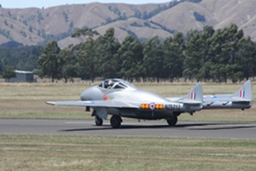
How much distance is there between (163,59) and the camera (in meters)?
152

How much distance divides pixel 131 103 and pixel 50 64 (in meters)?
118

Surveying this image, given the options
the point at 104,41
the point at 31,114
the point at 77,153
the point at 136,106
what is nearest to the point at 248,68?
the point at 104,41

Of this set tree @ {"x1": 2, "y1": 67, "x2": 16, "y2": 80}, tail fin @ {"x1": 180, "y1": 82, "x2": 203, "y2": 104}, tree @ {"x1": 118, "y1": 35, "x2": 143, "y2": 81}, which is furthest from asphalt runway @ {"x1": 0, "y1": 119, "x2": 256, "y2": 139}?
tree @ {"x1": 2, "y1": 67, "x2": 16, "y2": 80}

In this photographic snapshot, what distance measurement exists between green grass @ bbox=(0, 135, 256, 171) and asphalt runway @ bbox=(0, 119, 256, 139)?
8.71ft

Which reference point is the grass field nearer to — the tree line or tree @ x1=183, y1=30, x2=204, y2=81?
the tree line

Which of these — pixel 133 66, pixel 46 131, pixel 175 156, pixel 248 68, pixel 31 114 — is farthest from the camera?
pixel 133 66

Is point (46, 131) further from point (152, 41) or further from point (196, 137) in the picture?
point (152, 41)

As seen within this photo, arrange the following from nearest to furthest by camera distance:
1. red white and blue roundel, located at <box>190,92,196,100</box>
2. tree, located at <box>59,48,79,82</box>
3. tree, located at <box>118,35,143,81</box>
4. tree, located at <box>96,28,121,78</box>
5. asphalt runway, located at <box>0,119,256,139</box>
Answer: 1. asphalt runway, located at <box>0,119,256,139</box>
2. red white and blue roundel, located at <box>190,92,196,100</box>
3. tree, located at <box>118,35,143,81</box>
4. tree, located at <box>96,28,121,78</box>
5. tree, located at <box>59,48,79,82</box>

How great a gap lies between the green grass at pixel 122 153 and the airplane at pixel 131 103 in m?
5.61

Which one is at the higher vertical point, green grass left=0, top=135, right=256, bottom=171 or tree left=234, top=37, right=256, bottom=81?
tree left=234, top=37, right=256, bottom=81

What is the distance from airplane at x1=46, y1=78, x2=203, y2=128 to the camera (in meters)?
35.3

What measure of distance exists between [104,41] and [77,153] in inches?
5307

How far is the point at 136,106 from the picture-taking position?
1444 inches

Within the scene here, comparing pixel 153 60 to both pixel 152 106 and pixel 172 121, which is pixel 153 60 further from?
pixel 152 106
